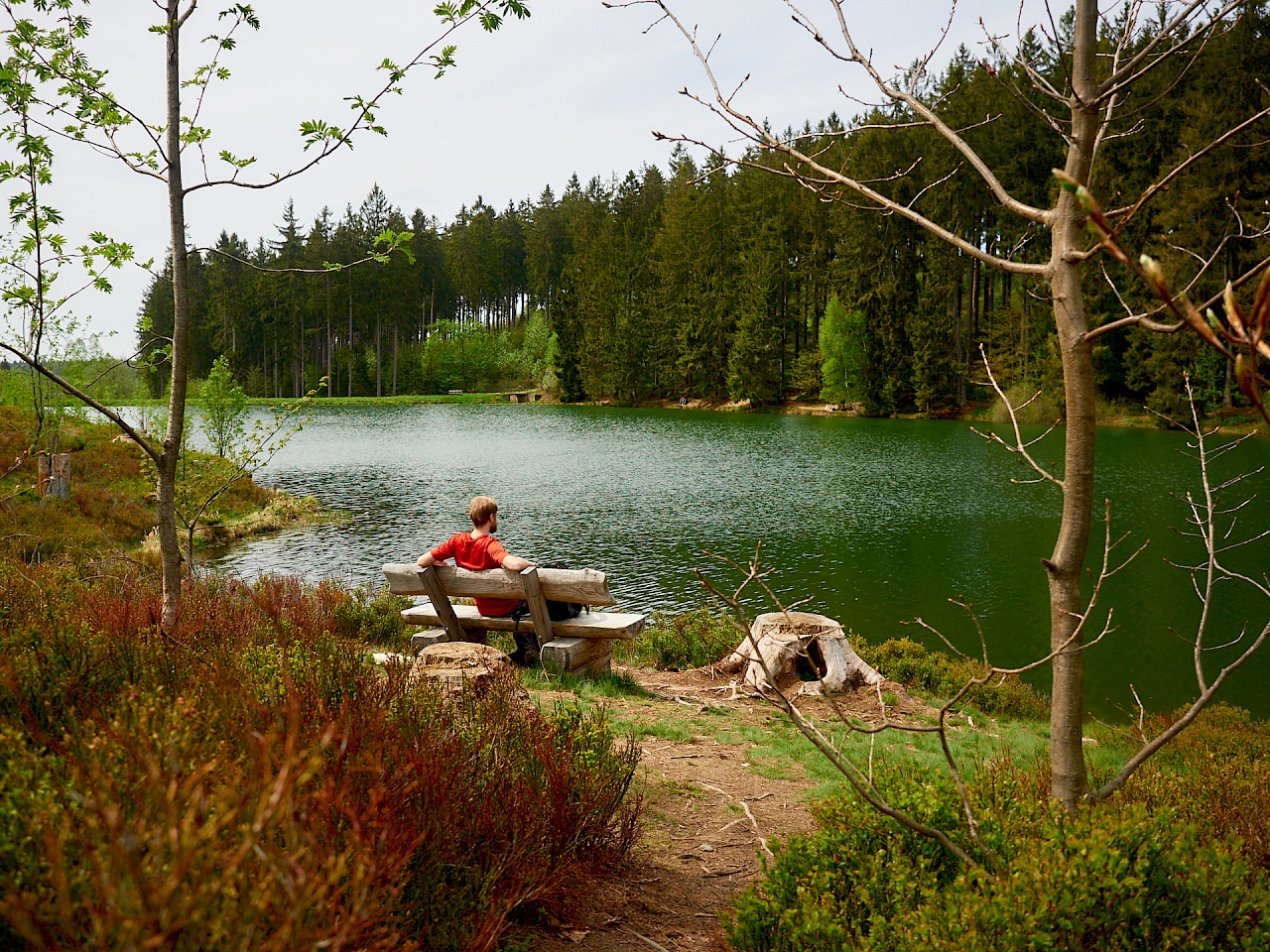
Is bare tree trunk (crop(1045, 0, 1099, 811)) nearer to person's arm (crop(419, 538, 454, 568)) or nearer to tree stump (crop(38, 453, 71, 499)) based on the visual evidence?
person's arm (crop(419, 538, 454, 568))

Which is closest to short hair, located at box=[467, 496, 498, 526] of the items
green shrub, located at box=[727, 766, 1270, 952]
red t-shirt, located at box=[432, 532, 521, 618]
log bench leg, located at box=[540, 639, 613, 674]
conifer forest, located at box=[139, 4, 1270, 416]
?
red t-shirt, located at box=[432, 532, 521, 618]

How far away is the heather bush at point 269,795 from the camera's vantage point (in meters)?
1.13

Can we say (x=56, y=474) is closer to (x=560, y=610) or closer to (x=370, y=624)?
(x=370, y=624)

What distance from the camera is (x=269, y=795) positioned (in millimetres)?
1393

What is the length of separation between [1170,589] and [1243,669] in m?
2.97

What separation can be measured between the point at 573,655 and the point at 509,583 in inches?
27.5

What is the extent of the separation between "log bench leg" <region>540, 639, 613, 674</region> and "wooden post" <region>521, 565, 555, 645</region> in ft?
0.29

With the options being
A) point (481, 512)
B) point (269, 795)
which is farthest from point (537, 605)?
point (269, 795)

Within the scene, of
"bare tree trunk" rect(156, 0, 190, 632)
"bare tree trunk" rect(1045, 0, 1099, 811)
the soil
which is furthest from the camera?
"bare tree trunk" rect(156, 0, 190, 632)

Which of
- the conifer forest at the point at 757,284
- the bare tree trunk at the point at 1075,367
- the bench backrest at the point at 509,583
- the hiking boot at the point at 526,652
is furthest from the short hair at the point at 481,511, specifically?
the conifer forest at the point at 757,284

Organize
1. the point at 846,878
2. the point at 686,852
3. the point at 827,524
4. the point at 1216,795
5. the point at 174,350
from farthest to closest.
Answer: the point at 827,524, the point at 174,350, the point at 1216,795, the point at 686,852, the point at 846,878

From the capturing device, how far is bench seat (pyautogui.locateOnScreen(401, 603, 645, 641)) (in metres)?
5.95

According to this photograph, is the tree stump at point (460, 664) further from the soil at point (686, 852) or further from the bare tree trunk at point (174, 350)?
the bare tree trunk at point (174, 350)

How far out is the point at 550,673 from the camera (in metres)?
5.89
